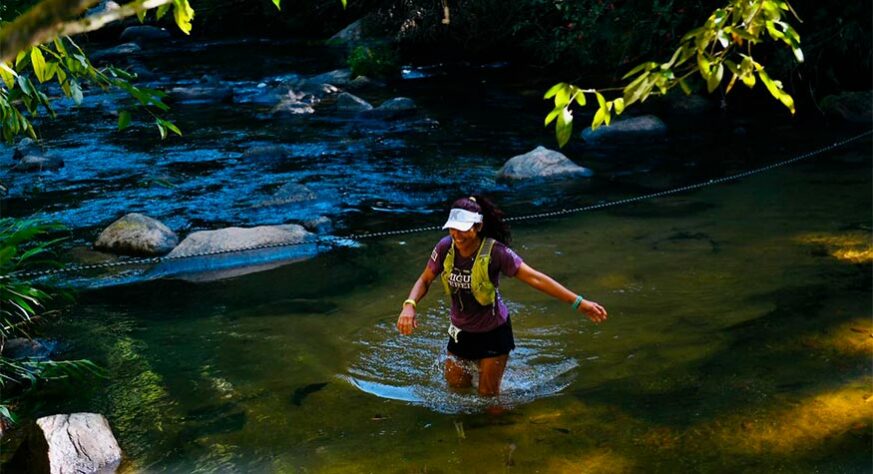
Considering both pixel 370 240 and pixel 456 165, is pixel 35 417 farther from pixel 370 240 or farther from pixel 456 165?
pixel 456 165

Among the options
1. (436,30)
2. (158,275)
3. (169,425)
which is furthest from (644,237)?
(436,30)

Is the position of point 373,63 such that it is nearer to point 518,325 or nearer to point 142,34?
point 142,34

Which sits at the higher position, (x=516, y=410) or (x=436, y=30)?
(x=436, y=30)

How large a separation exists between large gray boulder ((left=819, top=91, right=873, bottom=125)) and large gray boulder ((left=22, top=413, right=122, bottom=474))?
1267 centimetres

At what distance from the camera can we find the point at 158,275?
9.21 metres

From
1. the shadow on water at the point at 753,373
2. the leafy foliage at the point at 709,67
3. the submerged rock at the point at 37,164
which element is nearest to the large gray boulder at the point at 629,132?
the shadow on water at the point at 753,373

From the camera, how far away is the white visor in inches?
210

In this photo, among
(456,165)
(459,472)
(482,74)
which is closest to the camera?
(459,472)

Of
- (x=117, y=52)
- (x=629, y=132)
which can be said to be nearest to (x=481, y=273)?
(x=629, y=132)

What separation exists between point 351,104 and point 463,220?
12.9 meters

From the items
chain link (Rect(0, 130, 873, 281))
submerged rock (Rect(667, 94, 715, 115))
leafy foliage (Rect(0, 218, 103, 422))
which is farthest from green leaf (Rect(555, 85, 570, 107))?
submerged rock (Rect(667, 94, 715, 115))

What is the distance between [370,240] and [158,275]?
220 cm

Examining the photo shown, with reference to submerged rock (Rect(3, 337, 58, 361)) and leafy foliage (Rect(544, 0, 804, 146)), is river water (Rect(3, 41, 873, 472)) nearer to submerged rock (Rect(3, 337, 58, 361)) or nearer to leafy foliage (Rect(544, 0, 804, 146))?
submerged rock (Rect(3, 337, 58, 361))

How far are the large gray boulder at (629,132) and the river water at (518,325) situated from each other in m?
0.53
